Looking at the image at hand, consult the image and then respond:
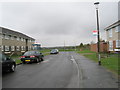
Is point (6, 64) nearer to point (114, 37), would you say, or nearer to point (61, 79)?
point (61, 79)

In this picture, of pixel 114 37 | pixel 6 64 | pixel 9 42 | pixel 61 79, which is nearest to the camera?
pixel 61 79

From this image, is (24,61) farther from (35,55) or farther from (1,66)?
Result: (1,66)

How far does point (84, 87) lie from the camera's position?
557 centimetres

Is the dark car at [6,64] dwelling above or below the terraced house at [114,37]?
below

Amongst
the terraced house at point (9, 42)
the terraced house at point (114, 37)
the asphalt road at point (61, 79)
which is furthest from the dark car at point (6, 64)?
the terraced house at point (114, 37)

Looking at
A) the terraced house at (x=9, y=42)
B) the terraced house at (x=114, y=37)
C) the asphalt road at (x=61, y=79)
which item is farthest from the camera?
the terraced house at (x=9, y=42)

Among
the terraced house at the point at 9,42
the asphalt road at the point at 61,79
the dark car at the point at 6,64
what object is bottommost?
the asphalt road at the point at 61,79

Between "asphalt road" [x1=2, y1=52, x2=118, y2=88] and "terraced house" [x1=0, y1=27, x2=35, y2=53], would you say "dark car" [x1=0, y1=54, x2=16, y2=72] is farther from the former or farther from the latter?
"terraced house" [x1=0, y1=27, x2=35, y2=53]

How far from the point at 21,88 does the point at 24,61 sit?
34.1ft

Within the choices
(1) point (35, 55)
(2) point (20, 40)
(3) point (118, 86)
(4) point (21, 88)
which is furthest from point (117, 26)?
(2) point (20, 40)

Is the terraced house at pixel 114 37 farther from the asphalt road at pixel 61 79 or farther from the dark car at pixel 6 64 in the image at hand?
the dark car at pixel 6 64

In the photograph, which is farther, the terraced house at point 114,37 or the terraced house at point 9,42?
the terraced house at point 9,42

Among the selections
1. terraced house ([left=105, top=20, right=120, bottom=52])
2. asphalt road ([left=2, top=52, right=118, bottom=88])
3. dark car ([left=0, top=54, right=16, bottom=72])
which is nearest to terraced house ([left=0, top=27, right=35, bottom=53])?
dark car ([left=0, top=54, right=16, bottom=72])

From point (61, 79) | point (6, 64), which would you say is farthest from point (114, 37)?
point (6, 64)
